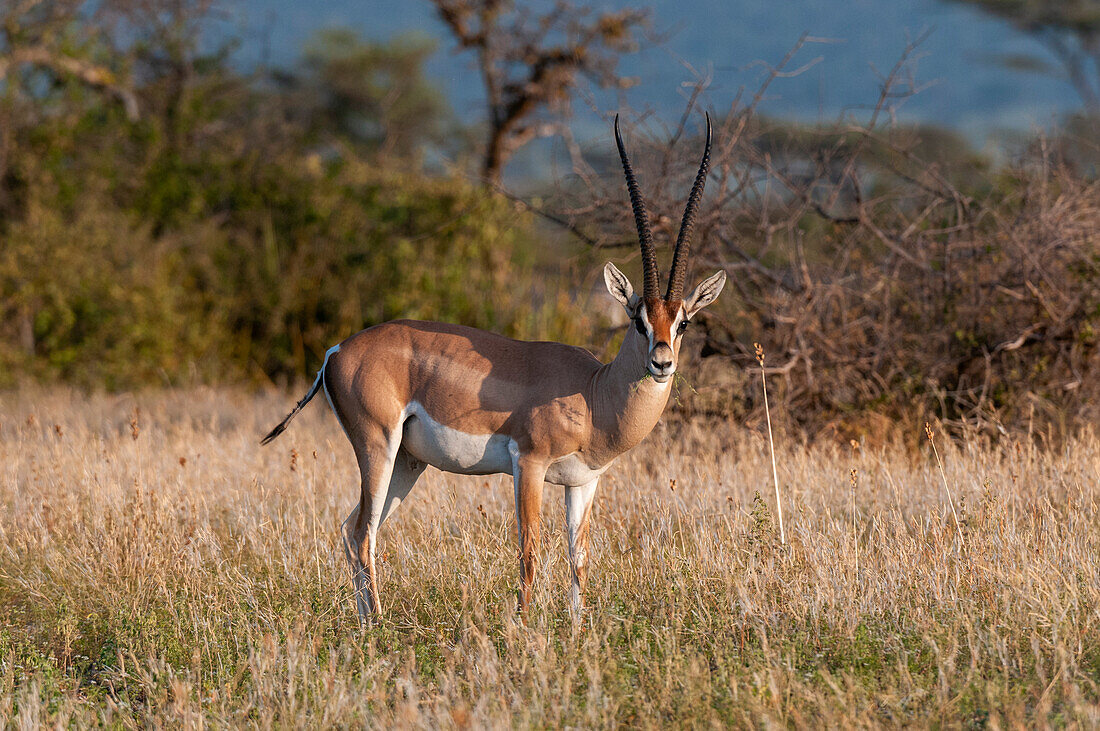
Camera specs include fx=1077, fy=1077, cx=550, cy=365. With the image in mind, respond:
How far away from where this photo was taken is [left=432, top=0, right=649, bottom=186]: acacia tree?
57.4ft

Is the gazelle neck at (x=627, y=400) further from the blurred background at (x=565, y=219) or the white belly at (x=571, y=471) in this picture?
the blurred background at (x=565, y=219)

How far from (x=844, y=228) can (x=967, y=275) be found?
1090 millimetres

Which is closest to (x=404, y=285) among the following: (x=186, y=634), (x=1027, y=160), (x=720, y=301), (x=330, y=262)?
(x=330, y=262)

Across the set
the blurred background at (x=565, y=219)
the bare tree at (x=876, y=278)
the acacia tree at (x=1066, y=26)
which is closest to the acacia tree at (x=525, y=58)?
the blurred background at (x=565, y=219)

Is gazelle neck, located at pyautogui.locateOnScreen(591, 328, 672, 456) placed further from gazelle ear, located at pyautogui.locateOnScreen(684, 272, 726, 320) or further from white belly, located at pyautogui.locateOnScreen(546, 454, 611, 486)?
gazelle ear, located at pyautogui.locateOnScreen(684, 272, 726, 320)

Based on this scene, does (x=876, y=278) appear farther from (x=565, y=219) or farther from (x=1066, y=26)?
(x=1066, y=26)

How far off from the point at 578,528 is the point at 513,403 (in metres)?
0.74

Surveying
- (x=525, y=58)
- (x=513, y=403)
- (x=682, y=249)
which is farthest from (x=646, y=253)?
(x=525, y=58)

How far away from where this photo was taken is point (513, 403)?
5.41 meters

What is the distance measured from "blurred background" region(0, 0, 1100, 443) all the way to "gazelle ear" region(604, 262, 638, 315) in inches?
126

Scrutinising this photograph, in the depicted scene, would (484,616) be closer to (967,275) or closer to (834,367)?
(834,367)

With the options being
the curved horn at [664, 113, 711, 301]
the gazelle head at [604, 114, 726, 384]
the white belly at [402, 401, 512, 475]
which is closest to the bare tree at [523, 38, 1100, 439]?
the curved horn at [664, 113, 711, 301]

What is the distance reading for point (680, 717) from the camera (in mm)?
4070

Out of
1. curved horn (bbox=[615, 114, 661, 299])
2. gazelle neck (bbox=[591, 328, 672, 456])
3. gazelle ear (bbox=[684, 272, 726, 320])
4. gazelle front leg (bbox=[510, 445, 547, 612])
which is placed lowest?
gazelle front leg (bbox=[510, 445, 547, 612])
